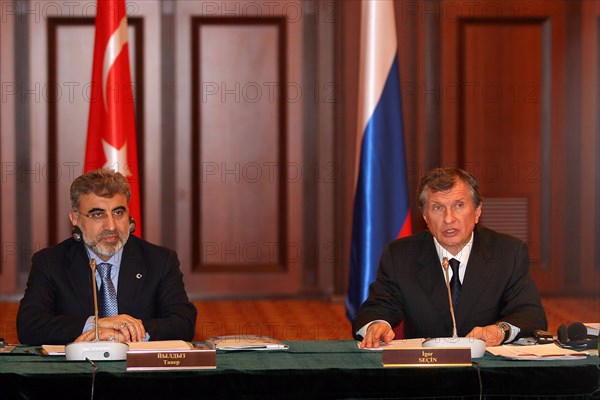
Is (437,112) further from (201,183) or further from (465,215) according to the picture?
(465,215)

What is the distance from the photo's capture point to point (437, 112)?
7418 millimetres

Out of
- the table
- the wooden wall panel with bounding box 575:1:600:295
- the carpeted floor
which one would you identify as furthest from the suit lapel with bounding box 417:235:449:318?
the wooden wall panel with bounding box 575:1:600:295

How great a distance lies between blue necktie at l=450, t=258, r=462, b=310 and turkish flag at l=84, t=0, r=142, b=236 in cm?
184

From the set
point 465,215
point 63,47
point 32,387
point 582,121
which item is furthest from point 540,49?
point 32,387

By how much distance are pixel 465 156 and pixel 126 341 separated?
196 inches

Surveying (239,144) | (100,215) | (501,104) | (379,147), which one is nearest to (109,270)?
(100,215)

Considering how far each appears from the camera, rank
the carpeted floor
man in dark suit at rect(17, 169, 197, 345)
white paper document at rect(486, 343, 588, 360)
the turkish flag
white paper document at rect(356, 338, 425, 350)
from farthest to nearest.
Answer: the carpeted floor → the turkish flag → man in dark suit at rect(17, 169, 197, 345) → white paper document at rect(356, 338, 425, 350) → white paper document at rect(486, 343, 588, 360)

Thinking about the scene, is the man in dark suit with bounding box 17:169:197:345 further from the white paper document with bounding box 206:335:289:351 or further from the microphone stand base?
the microphone stand base

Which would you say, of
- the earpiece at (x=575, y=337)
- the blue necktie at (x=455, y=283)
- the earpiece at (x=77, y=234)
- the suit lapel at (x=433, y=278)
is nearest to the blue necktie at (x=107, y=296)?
the earpiece at (x=77, y=234)

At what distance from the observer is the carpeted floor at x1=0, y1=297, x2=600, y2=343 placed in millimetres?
5984

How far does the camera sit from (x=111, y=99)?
15.0 feet

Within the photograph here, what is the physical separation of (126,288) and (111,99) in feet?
5.07

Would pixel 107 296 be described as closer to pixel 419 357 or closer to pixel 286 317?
pixel 419 357

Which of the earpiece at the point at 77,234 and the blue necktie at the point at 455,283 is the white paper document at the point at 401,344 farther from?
the earpiece at the point at 77,234
